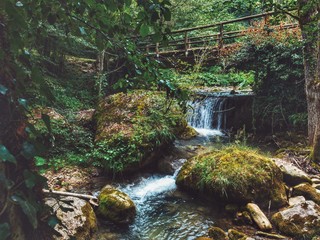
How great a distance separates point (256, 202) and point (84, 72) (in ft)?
32.7

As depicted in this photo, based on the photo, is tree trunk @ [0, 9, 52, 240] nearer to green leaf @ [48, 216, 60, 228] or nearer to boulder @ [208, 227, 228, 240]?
green leaf @ [48, 216, 60, 228]

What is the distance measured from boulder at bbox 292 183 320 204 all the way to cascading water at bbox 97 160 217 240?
4.93 ft

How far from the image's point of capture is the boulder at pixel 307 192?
473cm

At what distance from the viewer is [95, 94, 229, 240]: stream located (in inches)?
168

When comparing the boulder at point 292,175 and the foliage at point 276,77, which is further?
the foliage at point 276,77

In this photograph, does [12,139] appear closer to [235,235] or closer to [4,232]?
[4,232]

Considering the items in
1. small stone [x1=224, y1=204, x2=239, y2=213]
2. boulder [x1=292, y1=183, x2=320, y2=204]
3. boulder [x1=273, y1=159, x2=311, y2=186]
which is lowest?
small stone [x1=224, y1=204, x2=239, y2=213]

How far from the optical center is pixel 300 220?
Answer: 4.06 metres

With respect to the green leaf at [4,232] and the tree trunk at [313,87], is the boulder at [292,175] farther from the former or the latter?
the green leaf at [4,232]

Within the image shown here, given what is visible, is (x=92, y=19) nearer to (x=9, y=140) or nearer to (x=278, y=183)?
(x=9, y=140)

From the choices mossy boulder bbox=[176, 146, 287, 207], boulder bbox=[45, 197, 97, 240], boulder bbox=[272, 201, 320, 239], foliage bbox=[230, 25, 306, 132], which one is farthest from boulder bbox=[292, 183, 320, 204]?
boulder bbox=[45, 197, 97, 240]

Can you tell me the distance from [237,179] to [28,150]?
14.7 ft

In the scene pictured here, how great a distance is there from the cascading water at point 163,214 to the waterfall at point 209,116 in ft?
13.5

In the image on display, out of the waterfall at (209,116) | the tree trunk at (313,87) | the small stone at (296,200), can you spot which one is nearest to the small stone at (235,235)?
the small stone at (296,200)
